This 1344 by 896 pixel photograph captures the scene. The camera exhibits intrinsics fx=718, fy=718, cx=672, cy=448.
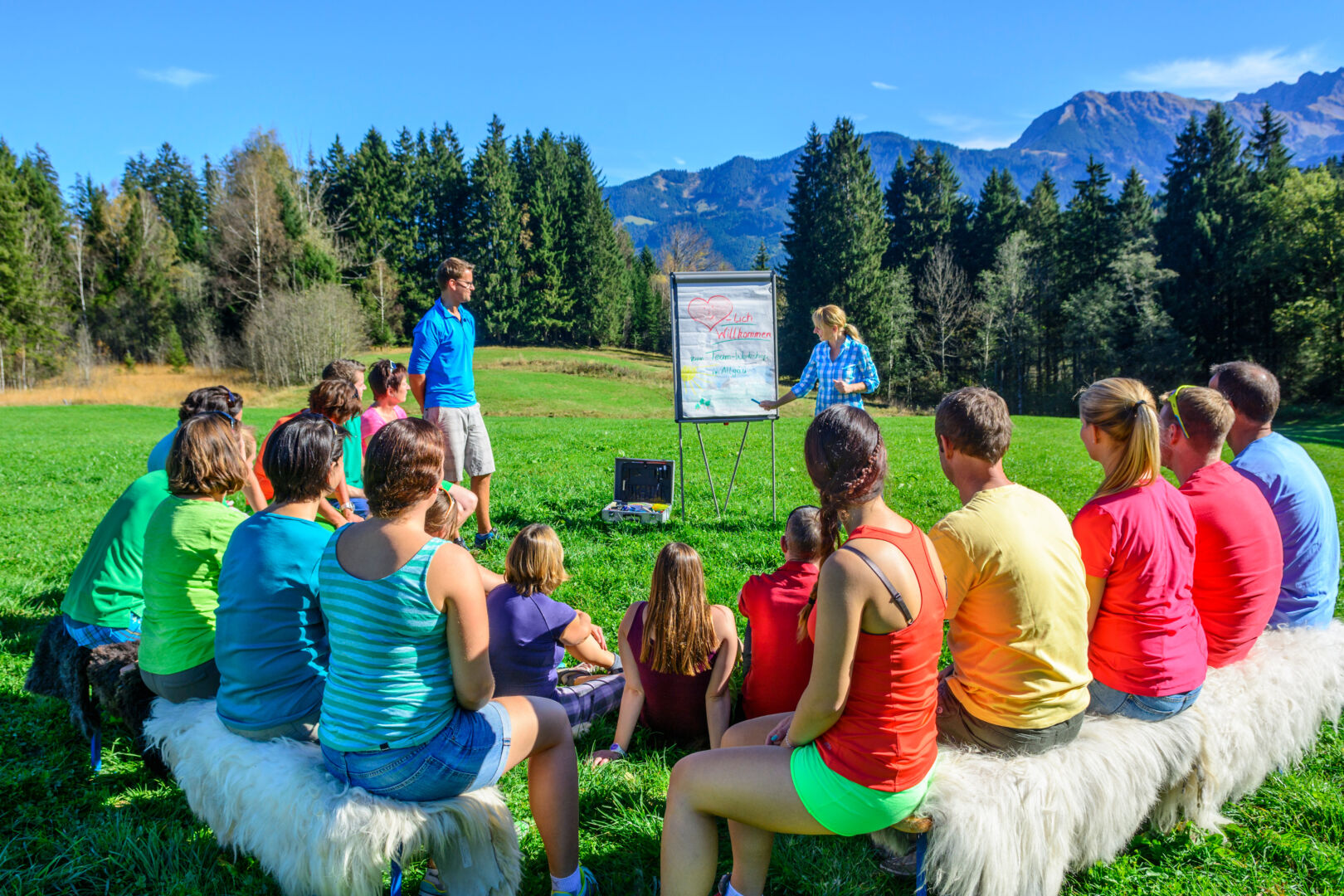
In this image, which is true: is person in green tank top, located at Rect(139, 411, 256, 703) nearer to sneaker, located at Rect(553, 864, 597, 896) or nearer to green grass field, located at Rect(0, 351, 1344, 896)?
green grass field, located at Rect(0, 351, 1344, 896)

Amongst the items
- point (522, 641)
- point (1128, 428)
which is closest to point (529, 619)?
point (522, 641)

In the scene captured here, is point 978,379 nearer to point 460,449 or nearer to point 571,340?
point 571,340

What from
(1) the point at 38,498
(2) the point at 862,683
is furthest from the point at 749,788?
(1) the point at 38,498

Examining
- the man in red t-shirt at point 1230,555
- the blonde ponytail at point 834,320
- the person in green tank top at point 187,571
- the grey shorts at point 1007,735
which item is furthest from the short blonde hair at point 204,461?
the blonde ponytail at point 834,320

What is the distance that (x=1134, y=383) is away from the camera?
3.02m

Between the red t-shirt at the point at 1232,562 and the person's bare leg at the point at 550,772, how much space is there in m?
2.89

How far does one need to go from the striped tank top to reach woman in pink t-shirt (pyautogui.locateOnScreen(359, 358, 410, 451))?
12.9ft

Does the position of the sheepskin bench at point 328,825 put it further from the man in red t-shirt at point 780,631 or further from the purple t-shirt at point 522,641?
the man in red t-shirt at point 780,631

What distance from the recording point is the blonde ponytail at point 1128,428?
2816mm

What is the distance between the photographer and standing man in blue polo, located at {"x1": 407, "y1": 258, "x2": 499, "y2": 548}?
6.41m

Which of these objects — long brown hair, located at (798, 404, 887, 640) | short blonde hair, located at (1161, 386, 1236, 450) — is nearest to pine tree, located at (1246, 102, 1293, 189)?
short blonde hair, located at (1161, 386, 1236, 450)

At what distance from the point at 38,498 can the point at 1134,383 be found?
12.8 m

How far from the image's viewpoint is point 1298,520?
12.0 ft

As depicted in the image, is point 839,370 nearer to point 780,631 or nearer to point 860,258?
point 780,631
